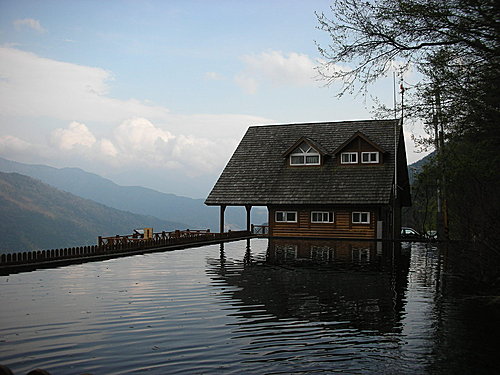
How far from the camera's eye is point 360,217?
36.2 meters

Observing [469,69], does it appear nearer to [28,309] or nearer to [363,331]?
[363,331]

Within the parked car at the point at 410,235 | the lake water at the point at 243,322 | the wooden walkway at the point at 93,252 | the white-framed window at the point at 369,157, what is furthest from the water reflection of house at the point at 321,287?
the parked car at the point at 410,235

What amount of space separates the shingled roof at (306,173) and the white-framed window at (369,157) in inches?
16.5

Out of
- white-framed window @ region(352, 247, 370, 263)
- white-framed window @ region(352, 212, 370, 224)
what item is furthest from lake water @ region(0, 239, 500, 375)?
white-framed window @ region(352, 212, 370, 224)

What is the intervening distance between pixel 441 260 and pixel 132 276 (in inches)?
553

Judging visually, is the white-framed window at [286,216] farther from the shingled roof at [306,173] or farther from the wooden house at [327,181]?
the shingled roof at [306,173]

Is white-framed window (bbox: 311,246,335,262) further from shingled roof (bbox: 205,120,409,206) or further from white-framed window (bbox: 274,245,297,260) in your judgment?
shingled roof (bbox: 205,120,409,206)

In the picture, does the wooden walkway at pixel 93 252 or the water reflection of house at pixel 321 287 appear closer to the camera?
the water reflection of house at pixel 321 287

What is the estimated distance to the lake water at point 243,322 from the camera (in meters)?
8.03

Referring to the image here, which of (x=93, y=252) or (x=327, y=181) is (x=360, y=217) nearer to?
(x=327, y=181)

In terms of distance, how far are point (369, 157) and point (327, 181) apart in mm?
3348

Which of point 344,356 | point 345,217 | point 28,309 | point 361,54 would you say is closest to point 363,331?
point 344,356

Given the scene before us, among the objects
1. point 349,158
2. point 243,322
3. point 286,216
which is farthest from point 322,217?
point 243,322

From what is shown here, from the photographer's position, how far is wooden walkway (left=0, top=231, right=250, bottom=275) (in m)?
18.8
